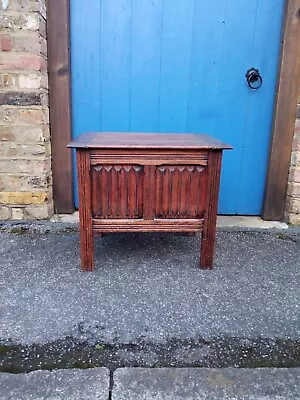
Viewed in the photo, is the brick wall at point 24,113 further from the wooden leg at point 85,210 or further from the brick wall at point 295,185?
the brick wall at point 295,185

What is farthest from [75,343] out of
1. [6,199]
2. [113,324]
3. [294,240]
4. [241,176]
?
[241,176]

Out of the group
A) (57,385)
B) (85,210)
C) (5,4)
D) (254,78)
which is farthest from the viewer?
(254,78)

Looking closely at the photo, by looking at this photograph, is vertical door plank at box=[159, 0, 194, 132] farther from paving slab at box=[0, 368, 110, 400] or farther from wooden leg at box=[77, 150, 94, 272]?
paving slab at box=[0, 368, 110, 400]

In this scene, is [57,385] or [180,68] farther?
[180,68]

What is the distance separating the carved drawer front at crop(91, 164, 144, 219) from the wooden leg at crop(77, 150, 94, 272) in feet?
0.12

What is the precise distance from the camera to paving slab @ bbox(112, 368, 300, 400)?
49.2 inches

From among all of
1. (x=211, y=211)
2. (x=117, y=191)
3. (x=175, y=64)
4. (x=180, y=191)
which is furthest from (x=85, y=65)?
(x=211, y=211)

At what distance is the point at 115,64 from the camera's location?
2801 millimetres

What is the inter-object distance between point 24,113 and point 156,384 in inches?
82.5

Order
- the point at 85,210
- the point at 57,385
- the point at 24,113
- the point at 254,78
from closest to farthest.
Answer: the point at 57,385
the point at 85,210
the point at 24,113
the point at 254,78

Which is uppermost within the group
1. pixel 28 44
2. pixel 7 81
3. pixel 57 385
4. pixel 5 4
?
pixel 5 4

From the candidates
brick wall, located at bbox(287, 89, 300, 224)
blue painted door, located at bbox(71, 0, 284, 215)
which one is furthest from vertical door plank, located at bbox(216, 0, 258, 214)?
brick wall, located at bbox(287, 89, 300, 224)

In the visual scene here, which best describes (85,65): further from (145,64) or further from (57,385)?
(57,385)

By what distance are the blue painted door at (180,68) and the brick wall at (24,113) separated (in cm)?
32
